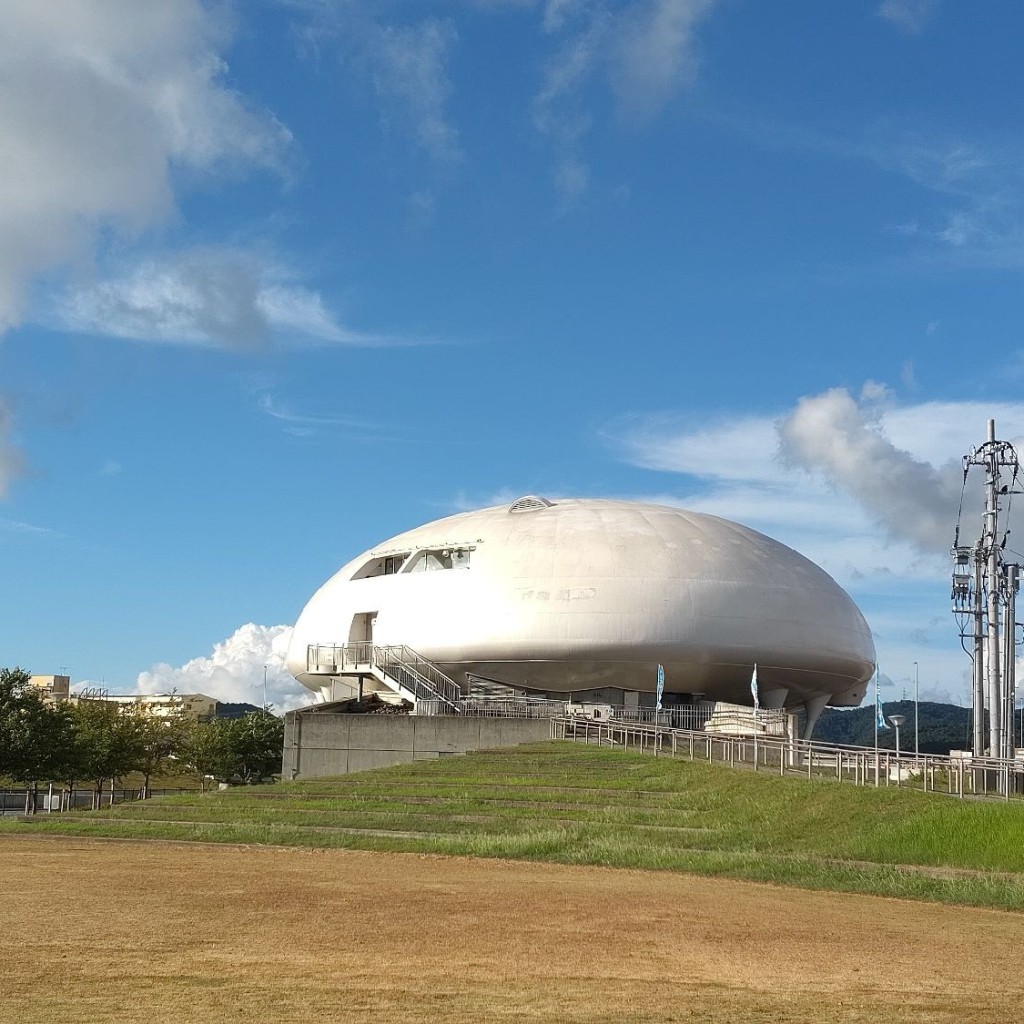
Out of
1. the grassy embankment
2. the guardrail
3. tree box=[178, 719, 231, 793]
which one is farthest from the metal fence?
the grassy embankment

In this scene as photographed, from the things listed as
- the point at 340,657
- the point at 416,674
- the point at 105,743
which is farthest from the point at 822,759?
the point at 105,743

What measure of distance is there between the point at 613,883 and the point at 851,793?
7999 millimetres

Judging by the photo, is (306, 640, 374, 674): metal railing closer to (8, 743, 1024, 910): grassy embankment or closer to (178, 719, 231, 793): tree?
(178, 719, 231, 793): tree

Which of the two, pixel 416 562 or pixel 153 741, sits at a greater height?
pixel 416 562

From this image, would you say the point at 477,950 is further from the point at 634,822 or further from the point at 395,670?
the point at 395,670

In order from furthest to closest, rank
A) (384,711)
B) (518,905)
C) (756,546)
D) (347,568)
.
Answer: (347,568) → (756,546) → (384,711) → (518,905)

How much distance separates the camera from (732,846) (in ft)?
75.4

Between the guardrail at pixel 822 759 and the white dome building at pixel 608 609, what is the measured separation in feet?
33.3

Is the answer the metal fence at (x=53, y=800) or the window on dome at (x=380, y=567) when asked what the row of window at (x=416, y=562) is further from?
the metal fence at (x=53, y=800)

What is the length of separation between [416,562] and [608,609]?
1128 cm

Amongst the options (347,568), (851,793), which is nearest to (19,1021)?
(851,793)

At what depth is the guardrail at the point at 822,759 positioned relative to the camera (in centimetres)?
2752

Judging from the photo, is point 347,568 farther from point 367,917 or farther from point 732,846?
point 367,917

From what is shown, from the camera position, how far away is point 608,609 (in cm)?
5197
